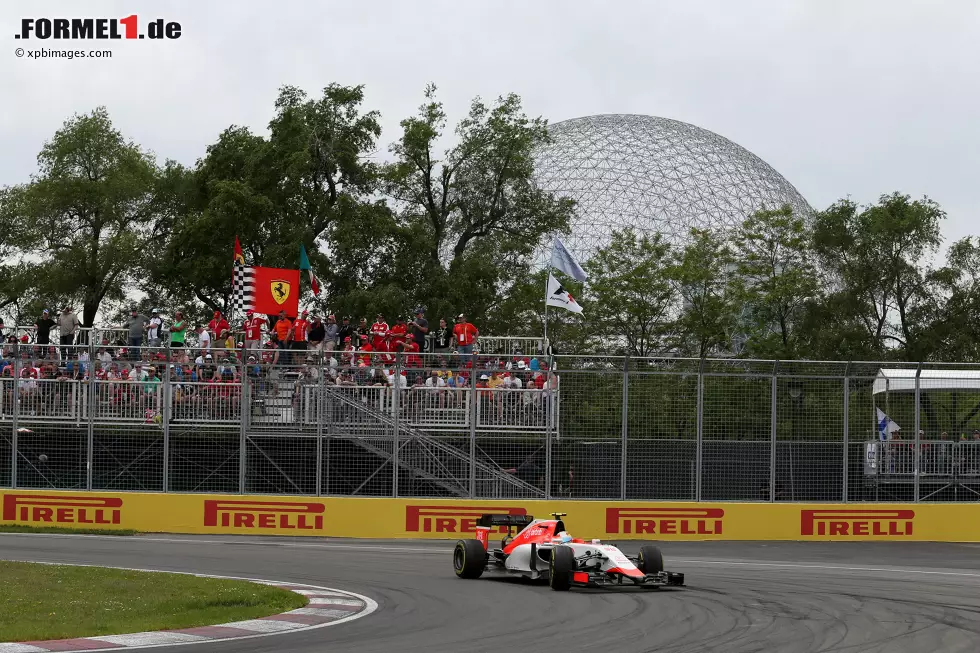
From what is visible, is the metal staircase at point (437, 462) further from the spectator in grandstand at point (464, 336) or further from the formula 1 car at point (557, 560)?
the formula 1 car at point (557, 560)

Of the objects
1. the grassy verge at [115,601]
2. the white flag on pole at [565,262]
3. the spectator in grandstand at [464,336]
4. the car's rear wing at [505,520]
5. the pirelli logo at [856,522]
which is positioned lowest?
the pirelli logo at [856,522]

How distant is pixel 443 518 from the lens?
2691cm

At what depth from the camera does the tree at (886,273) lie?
4925 cm

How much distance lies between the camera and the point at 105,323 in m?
61.2

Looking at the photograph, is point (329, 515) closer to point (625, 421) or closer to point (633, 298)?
point (625, 421)

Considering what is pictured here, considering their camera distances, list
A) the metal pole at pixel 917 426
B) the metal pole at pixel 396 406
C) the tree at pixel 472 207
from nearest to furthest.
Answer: the metal pole at pixel 396 406, the metal pole at pixel 917 426, the tree at pixel 472 207

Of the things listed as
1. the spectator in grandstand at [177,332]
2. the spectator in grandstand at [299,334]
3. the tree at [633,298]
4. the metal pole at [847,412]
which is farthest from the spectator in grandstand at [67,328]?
the tree at [633,298]

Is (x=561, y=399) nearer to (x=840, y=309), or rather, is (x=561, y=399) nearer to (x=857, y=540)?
(x=857, y=540)

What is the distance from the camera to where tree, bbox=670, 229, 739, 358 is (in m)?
52.7

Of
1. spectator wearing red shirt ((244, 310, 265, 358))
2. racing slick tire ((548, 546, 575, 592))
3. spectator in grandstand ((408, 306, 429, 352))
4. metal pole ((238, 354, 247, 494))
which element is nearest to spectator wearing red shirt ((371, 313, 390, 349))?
spectator in grandstand ((408, 306, 429, 352))

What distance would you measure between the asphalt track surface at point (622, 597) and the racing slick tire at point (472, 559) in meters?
0.24

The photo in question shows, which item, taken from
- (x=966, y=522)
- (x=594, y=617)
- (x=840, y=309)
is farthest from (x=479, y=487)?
(x=840, y=309)

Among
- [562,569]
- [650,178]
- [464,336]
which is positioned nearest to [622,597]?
[562,569]

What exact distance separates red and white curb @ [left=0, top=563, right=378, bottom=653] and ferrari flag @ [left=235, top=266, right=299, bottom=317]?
20.9 m
